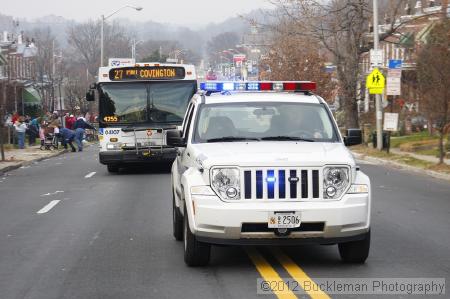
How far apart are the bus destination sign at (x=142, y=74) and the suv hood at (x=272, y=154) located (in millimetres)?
13461

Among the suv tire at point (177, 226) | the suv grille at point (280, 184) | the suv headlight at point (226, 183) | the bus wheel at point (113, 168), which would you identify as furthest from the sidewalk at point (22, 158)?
the suv grille at point (280, 184)

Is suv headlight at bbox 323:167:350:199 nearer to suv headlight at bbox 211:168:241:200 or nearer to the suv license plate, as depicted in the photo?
the suv license plate

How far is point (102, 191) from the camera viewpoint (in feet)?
59.4

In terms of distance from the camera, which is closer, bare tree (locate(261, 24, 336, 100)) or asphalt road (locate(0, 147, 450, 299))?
asphalt road (locate(0, 147, 450, 299))

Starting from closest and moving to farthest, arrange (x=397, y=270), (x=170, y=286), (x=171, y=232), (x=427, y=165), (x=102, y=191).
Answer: (x=170, y=286)
(x=397, y=270)
(x=171, y=232)
(x=102, y=191)
(x=427, y=165)

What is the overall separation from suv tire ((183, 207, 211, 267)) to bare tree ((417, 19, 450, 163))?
49.8ft

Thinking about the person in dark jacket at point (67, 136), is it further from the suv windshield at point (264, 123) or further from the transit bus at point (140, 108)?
the suv windshield at point (264, 123)

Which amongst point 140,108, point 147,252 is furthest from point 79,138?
point 147,252

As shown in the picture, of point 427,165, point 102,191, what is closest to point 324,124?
point 102,191

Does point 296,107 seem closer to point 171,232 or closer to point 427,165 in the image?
point 171,232

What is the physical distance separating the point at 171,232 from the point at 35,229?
2141 millimetres

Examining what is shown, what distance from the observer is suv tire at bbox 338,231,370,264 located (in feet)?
28.0

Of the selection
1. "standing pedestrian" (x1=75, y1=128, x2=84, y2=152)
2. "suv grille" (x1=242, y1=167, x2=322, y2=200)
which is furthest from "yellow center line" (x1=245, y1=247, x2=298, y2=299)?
"standing pedestrian" (x1=75, y1=128, x2=84, y2=152)

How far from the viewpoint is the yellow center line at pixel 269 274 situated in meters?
7.32
